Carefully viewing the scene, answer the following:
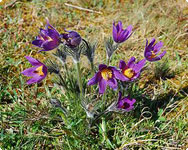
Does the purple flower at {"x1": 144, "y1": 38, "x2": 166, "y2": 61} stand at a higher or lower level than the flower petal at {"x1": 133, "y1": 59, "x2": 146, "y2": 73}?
higher

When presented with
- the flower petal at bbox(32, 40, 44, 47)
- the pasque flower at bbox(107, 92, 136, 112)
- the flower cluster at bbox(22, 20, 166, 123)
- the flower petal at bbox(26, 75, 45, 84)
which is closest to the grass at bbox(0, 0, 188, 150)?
the pasque flower at bbox(107, 92, 136, 112)

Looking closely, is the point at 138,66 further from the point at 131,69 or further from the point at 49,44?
the point at 49,44

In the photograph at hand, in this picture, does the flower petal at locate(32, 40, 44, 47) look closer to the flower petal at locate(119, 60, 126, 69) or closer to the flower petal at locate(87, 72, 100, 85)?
the flower petal at locate(87, 72, 100, 85)

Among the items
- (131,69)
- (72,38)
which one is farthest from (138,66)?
(72,38)

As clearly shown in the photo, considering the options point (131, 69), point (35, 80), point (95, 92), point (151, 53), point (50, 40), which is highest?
point (50, 40)

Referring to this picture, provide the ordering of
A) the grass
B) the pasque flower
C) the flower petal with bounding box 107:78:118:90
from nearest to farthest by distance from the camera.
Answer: the flower petal with bounding box 107:78:118:90 < the pasque flower < the grass

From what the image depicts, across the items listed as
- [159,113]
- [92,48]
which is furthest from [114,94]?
[92,48]

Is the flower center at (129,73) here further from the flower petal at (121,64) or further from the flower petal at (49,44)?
the flower petal at (49,44)

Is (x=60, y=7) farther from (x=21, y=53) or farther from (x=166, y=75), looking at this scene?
(x=166, y=75)
